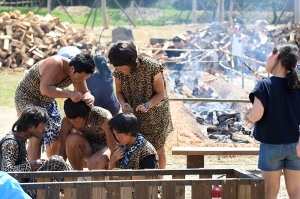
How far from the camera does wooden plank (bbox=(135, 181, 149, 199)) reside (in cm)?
423

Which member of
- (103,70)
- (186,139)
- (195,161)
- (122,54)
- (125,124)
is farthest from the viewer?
(186,139)

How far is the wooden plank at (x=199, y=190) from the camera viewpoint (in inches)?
169

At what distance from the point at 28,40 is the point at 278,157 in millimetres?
16822

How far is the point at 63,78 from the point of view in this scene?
621cm

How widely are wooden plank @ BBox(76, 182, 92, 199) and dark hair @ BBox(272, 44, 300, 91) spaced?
1.81 metres

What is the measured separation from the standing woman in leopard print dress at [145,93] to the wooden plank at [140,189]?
5.59 ft

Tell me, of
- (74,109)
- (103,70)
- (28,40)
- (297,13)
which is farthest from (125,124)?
(297,13)

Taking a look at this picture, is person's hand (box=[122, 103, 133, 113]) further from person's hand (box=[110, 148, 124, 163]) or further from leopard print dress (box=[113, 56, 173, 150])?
person's hand (box=[110, 148, 124, 163])

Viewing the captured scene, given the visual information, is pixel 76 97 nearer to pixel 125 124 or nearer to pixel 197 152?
pixel 125 124

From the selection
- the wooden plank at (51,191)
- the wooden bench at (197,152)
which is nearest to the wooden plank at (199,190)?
the wooden plank at (51,191)

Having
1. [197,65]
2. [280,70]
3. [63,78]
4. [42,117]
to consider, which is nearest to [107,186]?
[42,117]

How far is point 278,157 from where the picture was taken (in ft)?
17.0

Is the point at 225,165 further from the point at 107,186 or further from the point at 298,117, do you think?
the point at 107,186

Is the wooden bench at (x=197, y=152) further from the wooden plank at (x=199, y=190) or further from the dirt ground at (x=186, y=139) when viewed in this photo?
the wooden plank at (x=199, y=190)
